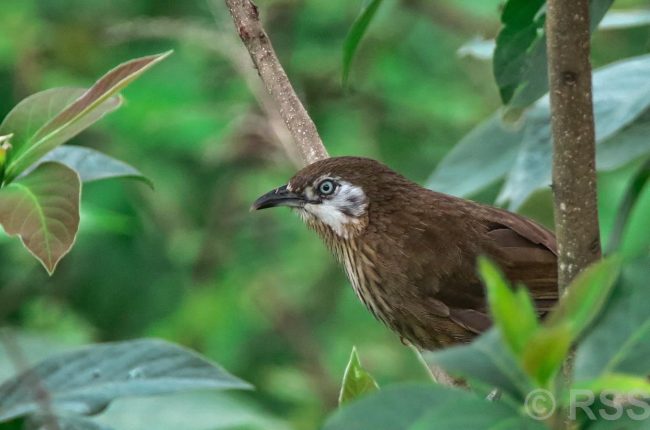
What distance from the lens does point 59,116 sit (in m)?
2.03

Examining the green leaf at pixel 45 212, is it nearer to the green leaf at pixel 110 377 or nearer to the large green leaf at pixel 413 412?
the green leaf at pixel 110 377

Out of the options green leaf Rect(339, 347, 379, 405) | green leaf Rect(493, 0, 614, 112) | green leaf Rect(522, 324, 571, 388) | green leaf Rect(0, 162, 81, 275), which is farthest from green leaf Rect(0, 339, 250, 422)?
green leaf Rect(493, 0, 614, 112)

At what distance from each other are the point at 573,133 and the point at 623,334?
0.46 metres

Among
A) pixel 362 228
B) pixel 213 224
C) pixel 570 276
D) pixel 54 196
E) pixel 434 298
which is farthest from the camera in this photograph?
pixel 213 224

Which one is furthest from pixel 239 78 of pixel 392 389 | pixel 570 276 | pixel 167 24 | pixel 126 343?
pixel 392 389

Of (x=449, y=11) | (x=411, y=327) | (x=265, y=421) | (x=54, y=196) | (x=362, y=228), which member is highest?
(x=449, y=11)

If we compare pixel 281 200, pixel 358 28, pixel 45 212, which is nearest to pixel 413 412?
pixel 45 212

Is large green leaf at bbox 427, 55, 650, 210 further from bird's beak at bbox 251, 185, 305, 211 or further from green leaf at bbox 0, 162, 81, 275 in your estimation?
green leaf at bbox 0, 162, 81, 275

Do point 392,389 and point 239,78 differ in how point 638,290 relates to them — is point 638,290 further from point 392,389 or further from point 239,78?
point 239,78

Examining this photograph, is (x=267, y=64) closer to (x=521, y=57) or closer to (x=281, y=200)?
(x=521, y=57)

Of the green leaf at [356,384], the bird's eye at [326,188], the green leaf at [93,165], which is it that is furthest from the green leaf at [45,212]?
the bird's eye at [326,188]

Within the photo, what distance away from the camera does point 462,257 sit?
3.32 metres

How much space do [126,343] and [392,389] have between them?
1055mm

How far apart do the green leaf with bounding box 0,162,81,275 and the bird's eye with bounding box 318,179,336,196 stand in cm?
144
